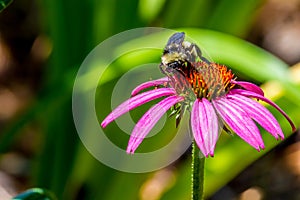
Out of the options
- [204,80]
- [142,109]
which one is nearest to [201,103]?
[204,80]

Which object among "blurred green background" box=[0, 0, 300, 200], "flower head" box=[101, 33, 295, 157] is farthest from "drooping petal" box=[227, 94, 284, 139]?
"blurred green background" box=[0, 0, 300, 200]

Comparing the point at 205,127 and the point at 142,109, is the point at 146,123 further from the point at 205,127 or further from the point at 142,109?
the point at 142,109

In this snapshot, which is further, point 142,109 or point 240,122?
point 142,109

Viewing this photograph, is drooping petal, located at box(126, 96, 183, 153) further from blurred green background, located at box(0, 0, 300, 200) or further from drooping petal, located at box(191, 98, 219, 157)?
blurred green background, located at box(0, 0, 300, 200)

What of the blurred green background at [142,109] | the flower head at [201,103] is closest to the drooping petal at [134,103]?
the flower head at [201,103]

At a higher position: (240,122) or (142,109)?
(240,122)

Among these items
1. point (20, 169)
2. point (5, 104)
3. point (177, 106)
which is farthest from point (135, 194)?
point (177, 106)
